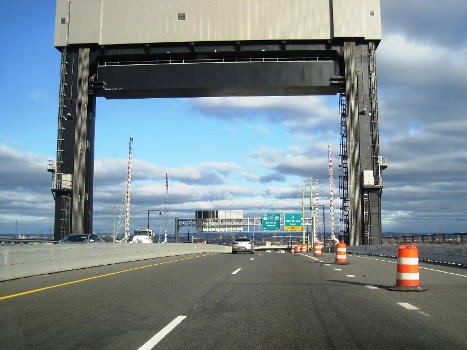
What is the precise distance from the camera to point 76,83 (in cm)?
3500

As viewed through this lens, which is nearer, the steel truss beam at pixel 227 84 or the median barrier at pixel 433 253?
the median barrier at pixel 433 253

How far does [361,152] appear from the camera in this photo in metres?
33.3

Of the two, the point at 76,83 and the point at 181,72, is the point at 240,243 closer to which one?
the point at 181,72

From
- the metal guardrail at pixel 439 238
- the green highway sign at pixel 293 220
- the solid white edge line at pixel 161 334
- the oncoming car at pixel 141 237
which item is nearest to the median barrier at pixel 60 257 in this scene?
the solid white edge line at pixel 161 334

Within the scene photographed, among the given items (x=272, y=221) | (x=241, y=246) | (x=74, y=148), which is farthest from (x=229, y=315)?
(x=272, y=221)

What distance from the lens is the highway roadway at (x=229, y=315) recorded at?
598cm

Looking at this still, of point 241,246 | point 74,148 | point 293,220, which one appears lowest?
point 241,246

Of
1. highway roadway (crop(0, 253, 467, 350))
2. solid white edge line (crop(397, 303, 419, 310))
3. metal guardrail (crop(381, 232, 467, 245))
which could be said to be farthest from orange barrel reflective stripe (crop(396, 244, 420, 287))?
metal guardrail (crop(381, 232, 467, 245))

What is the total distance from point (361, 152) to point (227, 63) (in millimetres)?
10803

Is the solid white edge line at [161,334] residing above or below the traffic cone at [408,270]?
below

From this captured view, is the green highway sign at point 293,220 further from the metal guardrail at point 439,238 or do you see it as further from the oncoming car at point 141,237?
the oncoming car at point 141,237

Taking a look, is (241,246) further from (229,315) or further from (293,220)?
(293,220)

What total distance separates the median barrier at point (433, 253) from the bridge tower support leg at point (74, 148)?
19.0 meters

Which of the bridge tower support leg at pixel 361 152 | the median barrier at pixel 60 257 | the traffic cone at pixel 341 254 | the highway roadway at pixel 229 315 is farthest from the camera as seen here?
the bridge tower support leg at pixel 361 152
